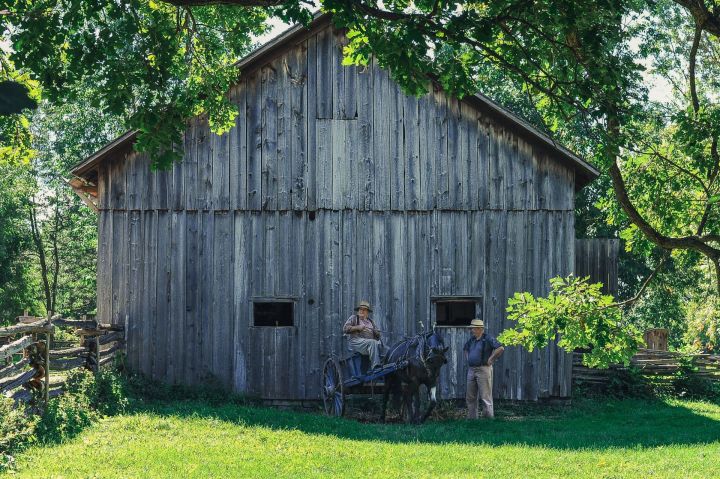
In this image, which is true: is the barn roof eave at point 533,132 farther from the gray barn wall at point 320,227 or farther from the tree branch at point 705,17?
the tree branch at point 705,17

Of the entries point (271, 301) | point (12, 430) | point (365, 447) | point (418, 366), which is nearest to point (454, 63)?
point (365, 447)

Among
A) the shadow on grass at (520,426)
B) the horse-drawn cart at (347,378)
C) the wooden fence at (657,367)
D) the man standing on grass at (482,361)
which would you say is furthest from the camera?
the wooden fence at (657,367)

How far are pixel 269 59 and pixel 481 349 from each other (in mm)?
6757

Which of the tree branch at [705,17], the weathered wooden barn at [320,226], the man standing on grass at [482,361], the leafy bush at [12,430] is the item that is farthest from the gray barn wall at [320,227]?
the tree branch at [705,17]

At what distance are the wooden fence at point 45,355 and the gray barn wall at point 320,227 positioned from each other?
1.07m

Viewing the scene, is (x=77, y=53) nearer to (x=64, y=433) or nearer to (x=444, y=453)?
(x=64, y=433)

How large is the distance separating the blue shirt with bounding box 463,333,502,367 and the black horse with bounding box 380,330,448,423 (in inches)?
59.4

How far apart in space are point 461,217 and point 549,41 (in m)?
9.35

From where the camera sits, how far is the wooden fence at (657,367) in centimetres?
2089

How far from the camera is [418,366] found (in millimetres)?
15516

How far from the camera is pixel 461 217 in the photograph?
18.6 m

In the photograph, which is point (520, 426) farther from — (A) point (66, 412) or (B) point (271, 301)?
(A) point (66, 412)

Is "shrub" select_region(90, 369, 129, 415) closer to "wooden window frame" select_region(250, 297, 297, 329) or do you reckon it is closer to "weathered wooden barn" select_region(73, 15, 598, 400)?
"weathered wooden barn" select_region(73, 15, 598, 400)

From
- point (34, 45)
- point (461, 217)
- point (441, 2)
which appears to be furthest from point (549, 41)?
point (461, 217)
